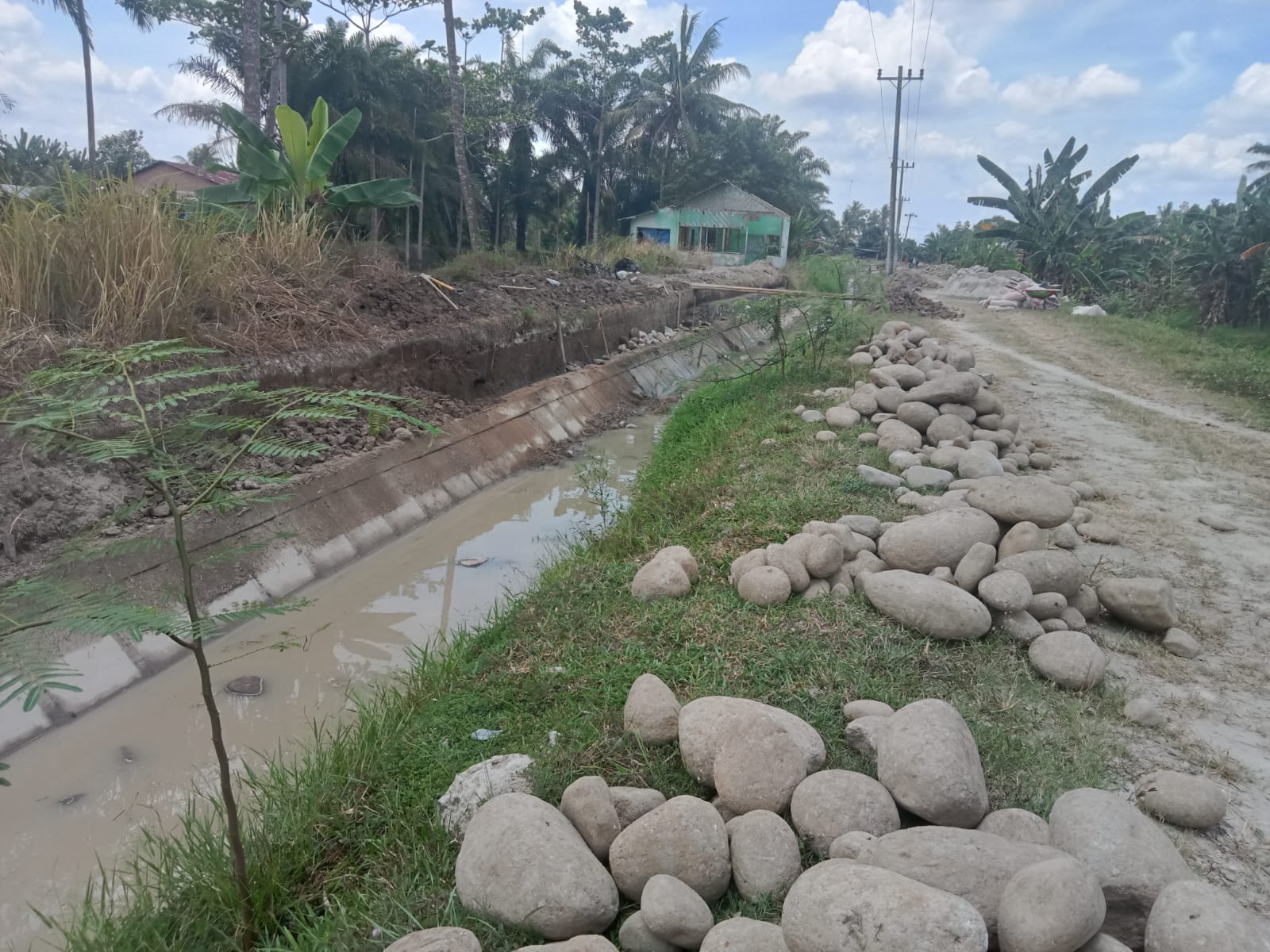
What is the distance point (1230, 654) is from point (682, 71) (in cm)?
3177

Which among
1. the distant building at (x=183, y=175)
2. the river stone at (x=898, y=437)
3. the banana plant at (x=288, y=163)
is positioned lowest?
the river stone at (x=898, y=437)

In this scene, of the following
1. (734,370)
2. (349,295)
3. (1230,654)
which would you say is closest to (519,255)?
(734,370)

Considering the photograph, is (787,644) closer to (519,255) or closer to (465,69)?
(519,255)

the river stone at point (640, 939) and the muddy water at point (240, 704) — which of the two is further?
the muddy water at point (240, 704)

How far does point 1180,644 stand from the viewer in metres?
3.56

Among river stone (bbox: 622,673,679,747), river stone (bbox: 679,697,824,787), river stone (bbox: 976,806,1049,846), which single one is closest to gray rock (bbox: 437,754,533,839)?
river stone (bbox: 622,673,679,747)

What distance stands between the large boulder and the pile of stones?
1.73m

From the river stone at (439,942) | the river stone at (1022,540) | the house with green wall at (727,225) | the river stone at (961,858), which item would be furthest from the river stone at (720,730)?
the house with green wall at (727,225)

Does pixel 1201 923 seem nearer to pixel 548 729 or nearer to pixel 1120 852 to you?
pixel 1120 852

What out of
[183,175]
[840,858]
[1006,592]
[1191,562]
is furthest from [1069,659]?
[183,175]

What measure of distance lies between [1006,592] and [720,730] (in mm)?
1575

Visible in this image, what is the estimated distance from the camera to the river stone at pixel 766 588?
3775 mm

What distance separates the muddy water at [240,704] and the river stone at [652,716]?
4.05 ft

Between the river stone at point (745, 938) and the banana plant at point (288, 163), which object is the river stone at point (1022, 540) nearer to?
the river stone at point (745, 938)
